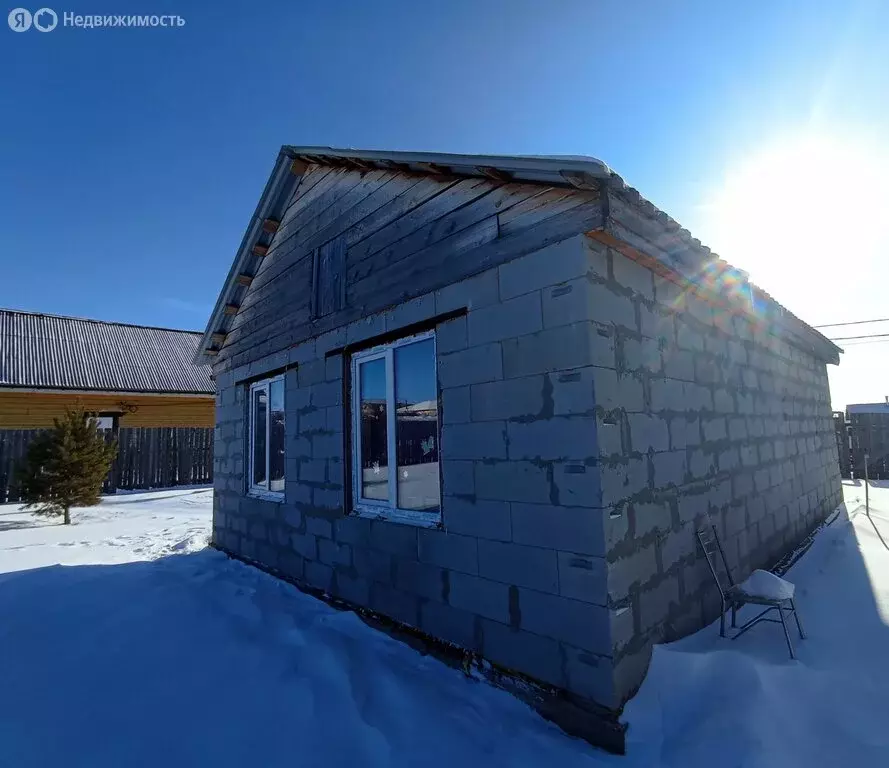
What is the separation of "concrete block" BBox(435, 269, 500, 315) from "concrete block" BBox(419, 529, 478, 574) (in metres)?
1.75

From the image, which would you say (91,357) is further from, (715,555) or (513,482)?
(715,555)

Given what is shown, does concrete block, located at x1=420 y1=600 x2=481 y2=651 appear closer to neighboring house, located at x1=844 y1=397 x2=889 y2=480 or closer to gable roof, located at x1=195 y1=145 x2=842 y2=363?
gable roof, located at x1=195 y1=145 x2=842 y2=363

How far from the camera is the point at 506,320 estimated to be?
349cm

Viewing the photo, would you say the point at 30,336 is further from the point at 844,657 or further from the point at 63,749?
the point at 844,657

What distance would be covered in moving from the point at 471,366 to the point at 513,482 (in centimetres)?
92

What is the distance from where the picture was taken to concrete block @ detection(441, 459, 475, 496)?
11.9 ft

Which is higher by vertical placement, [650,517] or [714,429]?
[714,429]

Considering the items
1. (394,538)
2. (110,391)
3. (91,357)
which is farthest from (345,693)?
(91,357)

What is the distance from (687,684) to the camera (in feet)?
9.78

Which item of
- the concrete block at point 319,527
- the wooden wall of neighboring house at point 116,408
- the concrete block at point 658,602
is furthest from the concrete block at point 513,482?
the wooden wall of neighboring house at point 116,408

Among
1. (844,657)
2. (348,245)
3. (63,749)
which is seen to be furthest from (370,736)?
(348,245)

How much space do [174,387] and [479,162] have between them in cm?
1697

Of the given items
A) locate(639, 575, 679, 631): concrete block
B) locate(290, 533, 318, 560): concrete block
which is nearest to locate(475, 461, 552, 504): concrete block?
locate(639, 575, 679, 631): concrete block

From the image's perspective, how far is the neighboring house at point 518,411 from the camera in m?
3.04
